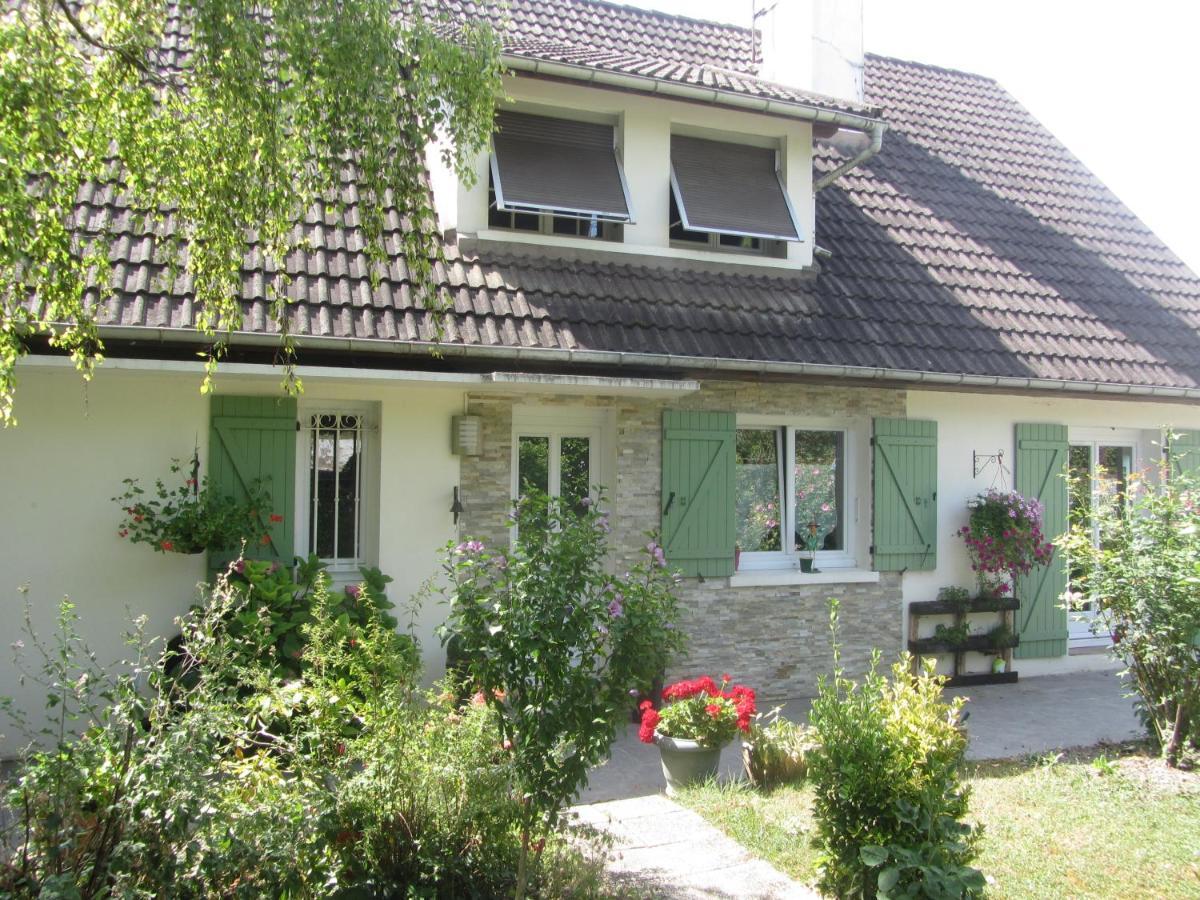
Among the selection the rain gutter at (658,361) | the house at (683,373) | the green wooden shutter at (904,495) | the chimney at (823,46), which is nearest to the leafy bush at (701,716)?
the house at (683,373)

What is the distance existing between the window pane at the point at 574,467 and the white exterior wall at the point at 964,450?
3.25 metres

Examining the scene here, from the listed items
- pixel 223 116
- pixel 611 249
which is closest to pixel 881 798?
pixel 223 116

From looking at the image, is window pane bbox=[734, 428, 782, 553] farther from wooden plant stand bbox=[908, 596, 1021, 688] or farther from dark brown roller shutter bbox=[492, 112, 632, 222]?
dark brown roller shutter bbox=[492, 112, 632, 222]

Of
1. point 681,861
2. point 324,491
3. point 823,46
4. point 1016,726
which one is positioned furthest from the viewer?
point 823,46

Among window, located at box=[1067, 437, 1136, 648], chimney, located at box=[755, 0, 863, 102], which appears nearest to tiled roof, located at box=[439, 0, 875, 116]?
chimney, located at box=[755, 0, 863, 102]

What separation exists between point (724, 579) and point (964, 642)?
2613 millimetres

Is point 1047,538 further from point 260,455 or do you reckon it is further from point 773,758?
point 260,455

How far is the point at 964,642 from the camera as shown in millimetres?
9742

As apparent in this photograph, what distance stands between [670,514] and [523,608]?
15.5ft

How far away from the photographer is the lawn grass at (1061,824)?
495 cm

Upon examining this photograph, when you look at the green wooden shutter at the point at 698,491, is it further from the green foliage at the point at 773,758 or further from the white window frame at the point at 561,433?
the green foliage at the point at 773,758

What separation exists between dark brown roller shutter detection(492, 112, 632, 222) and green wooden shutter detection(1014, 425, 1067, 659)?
15.6 ft

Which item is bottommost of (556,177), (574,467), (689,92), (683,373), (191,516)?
(191,516)

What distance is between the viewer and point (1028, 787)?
6.49 m
